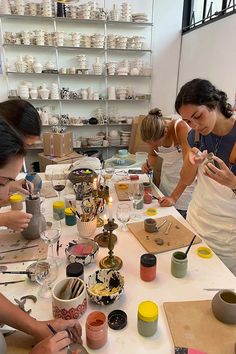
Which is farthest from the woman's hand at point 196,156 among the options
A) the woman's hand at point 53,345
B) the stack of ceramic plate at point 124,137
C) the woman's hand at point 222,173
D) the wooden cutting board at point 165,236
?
the stack of ceramic plate at point 124,137

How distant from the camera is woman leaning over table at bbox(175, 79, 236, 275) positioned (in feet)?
4.83

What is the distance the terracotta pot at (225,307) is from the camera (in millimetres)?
844

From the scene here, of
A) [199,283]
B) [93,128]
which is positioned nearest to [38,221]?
[199,283]

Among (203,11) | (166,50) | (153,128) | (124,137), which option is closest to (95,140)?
(124,137)

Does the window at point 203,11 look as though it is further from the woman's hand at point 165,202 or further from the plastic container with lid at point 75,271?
the plastic container with lid at point 75,271

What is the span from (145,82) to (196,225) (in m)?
3.59

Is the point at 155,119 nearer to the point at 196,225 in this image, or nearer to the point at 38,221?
the point at 196,225

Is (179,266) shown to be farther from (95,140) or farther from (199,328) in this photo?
(95,140)

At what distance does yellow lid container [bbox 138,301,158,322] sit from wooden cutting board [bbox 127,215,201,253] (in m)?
0.37

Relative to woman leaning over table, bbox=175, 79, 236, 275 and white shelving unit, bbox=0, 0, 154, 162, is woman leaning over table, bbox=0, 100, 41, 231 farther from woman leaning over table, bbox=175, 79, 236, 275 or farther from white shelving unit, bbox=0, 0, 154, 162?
white shelving unit, bbox=0, 0, 154, 162

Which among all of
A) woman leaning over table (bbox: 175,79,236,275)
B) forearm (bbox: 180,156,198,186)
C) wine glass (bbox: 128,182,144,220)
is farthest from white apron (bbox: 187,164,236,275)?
wine glass (bbox: 128,182,144,220)

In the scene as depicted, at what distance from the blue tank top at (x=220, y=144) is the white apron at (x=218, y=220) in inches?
5.0

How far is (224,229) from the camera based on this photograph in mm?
1495

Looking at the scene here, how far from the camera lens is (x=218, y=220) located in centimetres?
153
